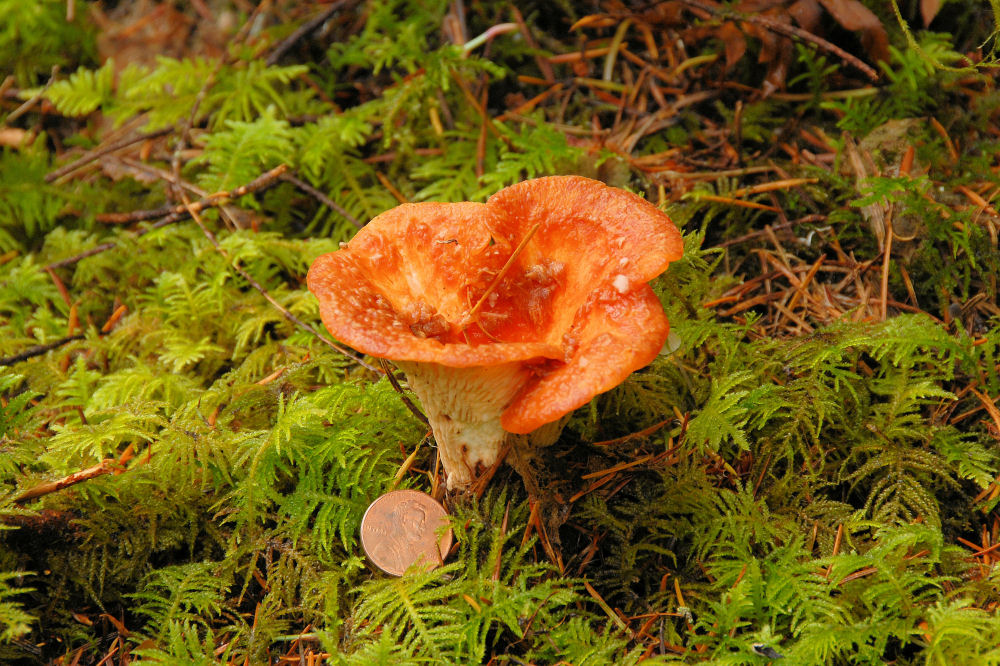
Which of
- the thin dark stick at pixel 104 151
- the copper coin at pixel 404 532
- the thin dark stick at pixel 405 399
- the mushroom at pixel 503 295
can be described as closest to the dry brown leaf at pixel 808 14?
the mushroom at pixel 503 295

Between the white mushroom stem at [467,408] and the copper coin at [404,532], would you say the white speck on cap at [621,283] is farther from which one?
the copper coin at [404,532]

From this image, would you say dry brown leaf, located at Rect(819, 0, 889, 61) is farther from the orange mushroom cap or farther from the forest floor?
the orange mushroom cap

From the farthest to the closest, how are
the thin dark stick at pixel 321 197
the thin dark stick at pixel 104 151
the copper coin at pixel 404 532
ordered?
the thin dark stick at pixel 104 151
the thin dark stick at pixel 321 197
the copper coin at pixel 404 532

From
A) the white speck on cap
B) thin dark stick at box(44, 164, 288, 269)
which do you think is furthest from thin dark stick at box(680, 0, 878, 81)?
thin dark stick at box(44, 164, 288, 269)

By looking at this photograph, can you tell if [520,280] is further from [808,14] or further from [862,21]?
[862,21]

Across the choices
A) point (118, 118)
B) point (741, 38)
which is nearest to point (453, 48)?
point (741, 38)

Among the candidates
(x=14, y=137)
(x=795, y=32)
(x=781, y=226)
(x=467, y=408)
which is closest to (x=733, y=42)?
(x=795, y=32)
